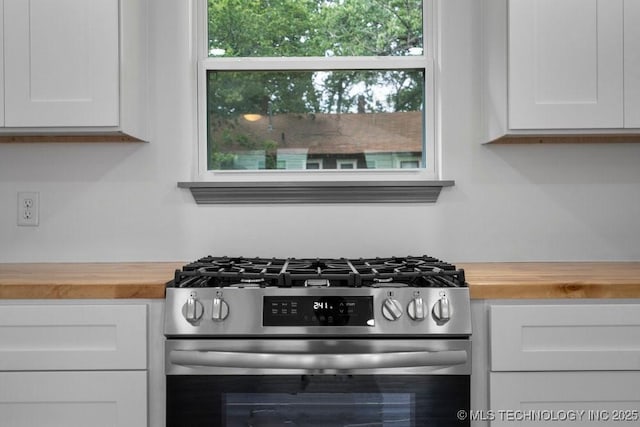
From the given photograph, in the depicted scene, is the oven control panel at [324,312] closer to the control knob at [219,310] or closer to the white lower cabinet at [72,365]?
the control knob at [219,310]

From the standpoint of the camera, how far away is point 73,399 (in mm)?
1512

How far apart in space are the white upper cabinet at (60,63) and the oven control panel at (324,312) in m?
0.77

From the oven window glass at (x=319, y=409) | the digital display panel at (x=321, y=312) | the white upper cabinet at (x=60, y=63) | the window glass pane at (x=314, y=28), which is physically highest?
the window glass pane at (x=314, y=28)

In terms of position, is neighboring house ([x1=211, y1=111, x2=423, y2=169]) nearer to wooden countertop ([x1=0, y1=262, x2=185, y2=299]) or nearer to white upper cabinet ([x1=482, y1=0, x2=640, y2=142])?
white upper cabinet ([x1=482, y1=0, x2=640, y2=142])

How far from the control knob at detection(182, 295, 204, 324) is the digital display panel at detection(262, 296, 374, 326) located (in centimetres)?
17

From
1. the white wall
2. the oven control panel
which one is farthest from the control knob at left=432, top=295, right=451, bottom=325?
the white wall

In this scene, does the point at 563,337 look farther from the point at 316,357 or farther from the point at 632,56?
the point at 632,56

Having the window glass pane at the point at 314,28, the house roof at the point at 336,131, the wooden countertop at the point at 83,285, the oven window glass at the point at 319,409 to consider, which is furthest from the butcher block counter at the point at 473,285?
the window glass pane at the point at 314,28

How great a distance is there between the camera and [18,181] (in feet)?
7.06

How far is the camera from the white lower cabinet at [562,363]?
151cm

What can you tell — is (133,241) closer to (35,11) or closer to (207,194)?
(207,194)

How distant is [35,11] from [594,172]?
82.5 inches

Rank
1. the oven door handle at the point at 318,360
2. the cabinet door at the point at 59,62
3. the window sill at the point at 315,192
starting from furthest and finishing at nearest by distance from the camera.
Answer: the window sill at the point at 315,192 → the cabinet door at the point at 59,62 → the oven door handle at the point at 318,360

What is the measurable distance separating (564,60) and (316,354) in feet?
4.15
